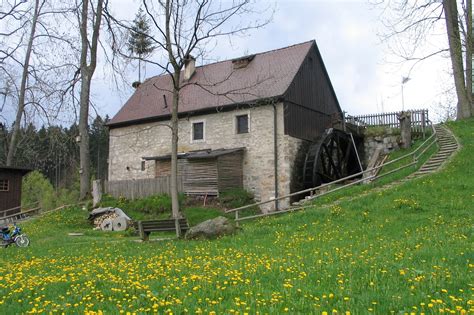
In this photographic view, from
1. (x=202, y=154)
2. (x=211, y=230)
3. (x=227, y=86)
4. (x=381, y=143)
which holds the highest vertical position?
(x=227, y=86)

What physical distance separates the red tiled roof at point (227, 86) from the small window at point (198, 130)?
36.6 inches

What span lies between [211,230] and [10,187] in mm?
21199

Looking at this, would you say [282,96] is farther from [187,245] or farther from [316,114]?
[187,245]

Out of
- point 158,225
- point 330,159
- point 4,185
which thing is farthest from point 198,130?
point 158,225

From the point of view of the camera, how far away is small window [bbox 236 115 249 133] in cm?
2353

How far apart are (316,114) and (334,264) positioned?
19452mm

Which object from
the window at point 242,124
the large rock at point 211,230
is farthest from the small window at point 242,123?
the large rock at point 211,230

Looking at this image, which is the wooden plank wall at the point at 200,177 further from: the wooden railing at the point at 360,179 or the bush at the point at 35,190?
the bush at the point at 35,190

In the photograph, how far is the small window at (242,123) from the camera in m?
23.5

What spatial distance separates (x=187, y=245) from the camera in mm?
10227

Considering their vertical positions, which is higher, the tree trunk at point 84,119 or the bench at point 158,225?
the tree trunk at point 84,119

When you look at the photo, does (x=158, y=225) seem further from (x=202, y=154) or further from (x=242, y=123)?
(x=242, y=123)

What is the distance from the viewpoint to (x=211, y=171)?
22.5 m

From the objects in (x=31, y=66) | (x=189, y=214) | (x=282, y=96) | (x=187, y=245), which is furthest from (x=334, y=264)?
(x=31, y=66)
